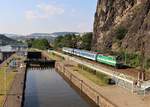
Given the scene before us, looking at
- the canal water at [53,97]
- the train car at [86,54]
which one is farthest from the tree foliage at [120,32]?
the canal water at [53,97]

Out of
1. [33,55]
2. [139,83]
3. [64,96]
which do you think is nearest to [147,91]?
[139,83]

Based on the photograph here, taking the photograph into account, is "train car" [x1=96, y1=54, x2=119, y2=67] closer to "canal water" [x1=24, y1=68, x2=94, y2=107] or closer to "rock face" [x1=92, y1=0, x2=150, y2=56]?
"rock face" [x1=92, y1=0, x2=150, y2=56]

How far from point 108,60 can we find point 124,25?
38415 mm

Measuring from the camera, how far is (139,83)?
123 ft

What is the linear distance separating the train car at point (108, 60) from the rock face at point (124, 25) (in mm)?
8021

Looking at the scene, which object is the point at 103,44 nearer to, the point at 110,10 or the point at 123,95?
the point at 110,10

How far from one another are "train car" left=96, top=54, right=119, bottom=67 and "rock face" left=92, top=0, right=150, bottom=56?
8021mm

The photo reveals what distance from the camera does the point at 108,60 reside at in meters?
64.0

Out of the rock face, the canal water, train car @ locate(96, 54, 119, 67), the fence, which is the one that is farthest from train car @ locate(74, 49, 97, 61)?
the fence

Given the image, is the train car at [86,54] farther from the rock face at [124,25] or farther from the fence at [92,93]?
the fence at [92,93]

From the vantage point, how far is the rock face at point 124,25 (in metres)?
74.2

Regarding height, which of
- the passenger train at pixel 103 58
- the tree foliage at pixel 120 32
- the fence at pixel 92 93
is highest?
the tree foliage at pixel 120 32

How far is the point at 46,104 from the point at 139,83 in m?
12.4

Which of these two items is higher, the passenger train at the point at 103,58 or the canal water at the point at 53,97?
the passenger train at the point at 103,58
